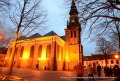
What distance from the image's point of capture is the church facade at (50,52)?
37875 mm

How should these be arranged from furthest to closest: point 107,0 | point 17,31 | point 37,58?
point 37,58 < point 17,31 < point 107,0

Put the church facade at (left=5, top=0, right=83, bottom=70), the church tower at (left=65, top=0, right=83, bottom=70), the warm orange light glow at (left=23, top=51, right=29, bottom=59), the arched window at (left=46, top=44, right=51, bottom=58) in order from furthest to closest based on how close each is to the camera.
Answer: the warm orange light glow at (left=23, top=51, right=29, bottom=59) → the church tower at (left=65, top=0, right=83, bottom=70) → the arched window at (left=46, top=44, right=51, bottom=58) → the church facade at (left=5, top=0, right=83, bottom=70)

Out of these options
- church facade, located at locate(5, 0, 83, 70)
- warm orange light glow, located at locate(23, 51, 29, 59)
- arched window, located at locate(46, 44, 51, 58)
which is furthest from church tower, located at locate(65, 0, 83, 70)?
warm orange light glow, located at locate(23, 51, 29, 59)

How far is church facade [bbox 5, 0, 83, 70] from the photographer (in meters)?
37.9

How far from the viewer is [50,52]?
3856 centimetres

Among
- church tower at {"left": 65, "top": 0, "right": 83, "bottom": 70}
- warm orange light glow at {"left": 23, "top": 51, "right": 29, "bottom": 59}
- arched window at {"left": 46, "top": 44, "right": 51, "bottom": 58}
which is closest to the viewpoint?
arched window at {"left": 46, "top": 44, "right": 51, "bottom": 58}

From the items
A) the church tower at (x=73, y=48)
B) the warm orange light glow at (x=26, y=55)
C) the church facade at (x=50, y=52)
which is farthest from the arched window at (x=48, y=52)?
the warm orange light glow at (x=26, y=55)

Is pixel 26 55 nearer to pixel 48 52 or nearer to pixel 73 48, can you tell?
pixel 48 52

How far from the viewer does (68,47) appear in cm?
4394

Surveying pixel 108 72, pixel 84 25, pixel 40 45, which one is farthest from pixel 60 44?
pixel 84 25

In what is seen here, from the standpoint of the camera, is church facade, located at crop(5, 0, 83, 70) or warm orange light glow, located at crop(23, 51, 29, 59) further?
warm orange light glow, located at crop(23, 51, 29, 59)

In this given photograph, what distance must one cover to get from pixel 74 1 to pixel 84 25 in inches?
72.4

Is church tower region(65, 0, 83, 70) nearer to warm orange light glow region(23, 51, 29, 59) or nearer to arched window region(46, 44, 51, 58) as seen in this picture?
arched window region(46, 44, 51, 58)

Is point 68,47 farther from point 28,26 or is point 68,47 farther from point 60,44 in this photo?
point 28,26
